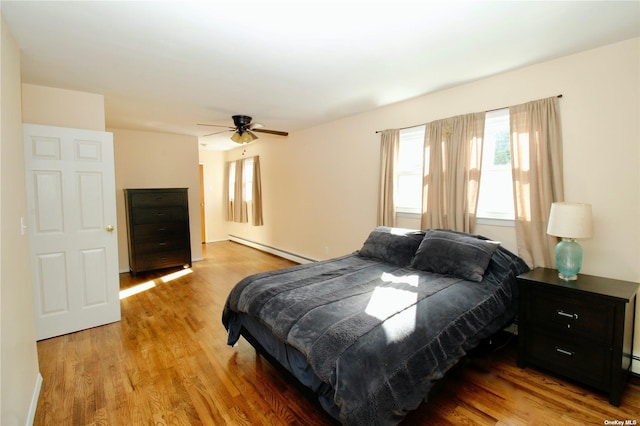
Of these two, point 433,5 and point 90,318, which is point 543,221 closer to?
point 433,5

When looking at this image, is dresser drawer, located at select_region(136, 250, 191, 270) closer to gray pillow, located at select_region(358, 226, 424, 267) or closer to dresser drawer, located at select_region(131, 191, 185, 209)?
dresser drawer, located at select_region(131, 191, 185, 209)

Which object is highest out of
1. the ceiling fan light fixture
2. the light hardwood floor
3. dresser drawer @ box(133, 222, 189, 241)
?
the ceiling fan light fixture

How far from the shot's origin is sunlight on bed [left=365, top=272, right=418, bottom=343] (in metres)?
1.71

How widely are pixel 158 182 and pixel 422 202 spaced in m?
4.63

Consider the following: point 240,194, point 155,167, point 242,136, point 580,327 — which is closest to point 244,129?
point 242,136

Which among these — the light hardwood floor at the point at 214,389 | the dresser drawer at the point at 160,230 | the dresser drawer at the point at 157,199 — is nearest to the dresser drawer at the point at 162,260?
the dresser drawer at the point at 160,230

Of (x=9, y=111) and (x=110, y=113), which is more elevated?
(x=110, y=113)

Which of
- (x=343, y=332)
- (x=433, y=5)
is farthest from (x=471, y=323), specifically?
(x=433, y=5)

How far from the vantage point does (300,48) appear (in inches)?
90.2

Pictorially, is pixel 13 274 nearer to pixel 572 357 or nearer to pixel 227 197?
pixel 572 357

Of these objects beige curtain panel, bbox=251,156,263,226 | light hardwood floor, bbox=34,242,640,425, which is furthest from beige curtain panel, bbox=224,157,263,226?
light hardwood floor, bbox=34,242,640,425

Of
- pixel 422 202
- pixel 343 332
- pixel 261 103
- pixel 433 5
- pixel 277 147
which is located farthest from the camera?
pixel 277 147

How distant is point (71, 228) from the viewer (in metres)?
2.98

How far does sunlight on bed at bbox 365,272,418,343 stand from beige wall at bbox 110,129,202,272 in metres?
4.61
